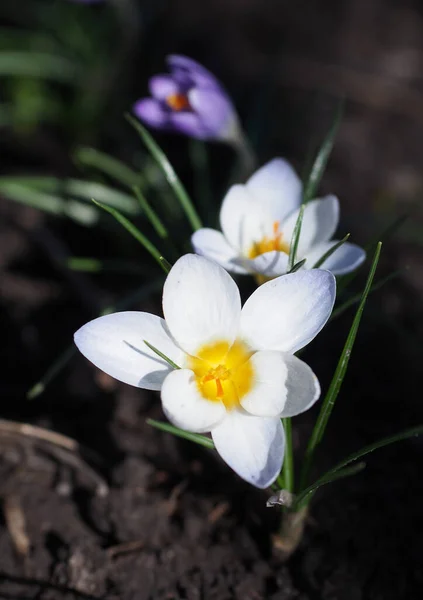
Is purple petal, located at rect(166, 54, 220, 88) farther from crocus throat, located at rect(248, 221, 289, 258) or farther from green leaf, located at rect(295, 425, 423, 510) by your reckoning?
green leaf, located at rect(295, 425, 423, 510)

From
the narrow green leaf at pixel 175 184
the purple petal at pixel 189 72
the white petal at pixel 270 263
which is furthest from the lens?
the purple petal at pixel 189 72

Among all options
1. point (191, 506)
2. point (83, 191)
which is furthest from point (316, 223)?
point (83, 191)

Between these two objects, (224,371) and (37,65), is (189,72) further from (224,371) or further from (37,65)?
(37,65)

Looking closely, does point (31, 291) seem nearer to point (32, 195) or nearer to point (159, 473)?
point (32, 195)

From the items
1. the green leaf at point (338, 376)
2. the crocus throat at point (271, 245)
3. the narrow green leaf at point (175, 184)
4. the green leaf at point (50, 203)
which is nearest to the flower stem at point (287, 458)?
the green leaf at point (338, 376)

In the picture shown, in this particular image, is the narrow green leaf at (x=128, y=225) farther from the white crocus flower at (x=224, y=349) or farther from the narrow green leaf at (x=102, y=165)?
the narrow green leaf at (x=102, y=165)

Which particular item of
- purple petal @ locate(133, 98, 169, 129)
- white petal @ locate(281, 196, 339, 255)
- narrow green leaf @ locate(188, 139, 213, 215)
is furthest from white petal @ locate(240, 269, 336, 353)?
narrow green leaf @ locate(188, 139, 213, 215)
